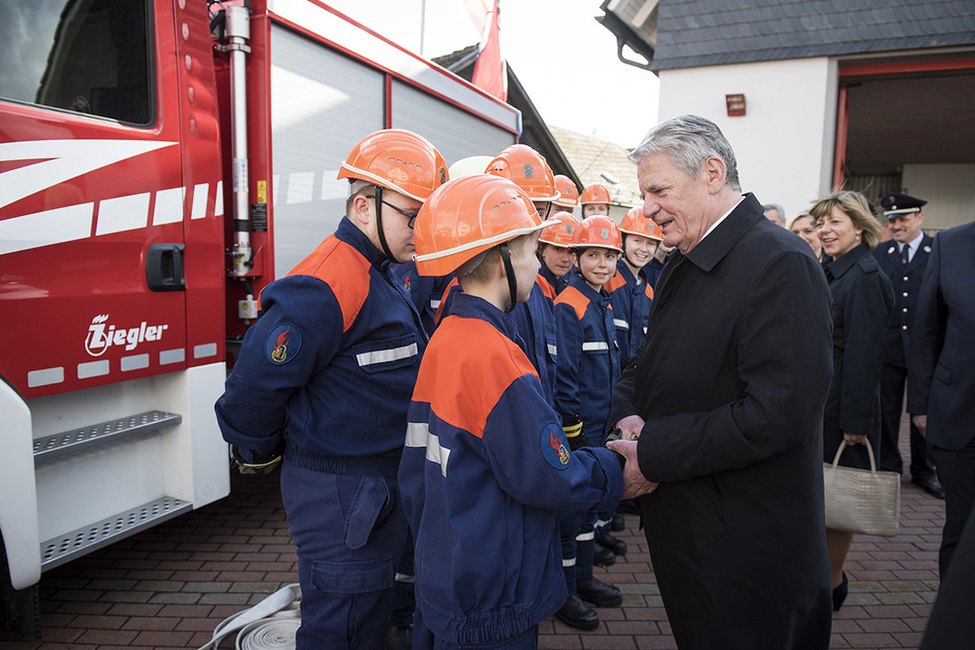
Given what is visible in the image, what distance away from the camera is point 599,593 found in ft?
11.4

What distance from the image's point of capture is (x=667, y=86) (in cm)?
910

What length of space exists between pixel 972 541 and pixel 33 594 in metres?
3.37

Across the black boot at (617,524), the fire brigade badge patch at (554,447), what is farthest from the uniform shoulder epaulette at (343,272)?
the black boot at (617,524)

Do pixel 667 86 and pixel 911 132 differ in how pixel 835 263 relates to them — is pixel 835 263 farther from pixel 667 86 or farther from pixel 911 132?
pixel 911 132

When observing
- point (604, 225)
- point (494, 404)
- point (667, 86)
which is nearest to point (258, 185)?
point (604, 225)

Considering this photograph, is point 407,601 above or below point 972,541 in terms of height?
below

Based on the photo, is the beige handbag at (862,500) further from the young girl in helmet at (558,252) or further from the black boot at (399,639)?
the black boot at (399,639)

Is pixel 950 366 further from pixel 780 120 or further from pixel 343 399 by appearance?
pixel 780 120

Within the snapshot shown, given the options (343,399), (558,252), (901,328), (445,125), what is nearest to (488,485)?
(343,399)

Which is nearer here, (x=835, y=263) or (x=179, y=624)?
(x=179, y=624)

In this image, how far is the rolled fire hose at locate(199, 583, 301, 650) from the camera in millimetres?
2885

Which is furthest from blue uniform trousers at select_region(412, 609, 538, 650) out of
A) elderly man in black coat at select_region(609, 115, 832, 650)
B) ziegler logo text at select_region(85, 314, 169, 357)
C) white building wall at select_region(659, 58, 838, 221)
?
white building wall at select_region(659, 58, 838, 221)

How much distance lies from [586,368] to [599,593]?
49.2 inches

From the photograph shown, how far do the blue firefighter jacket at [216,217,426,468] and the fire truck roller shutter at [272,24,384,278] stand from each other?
1.79 meters
